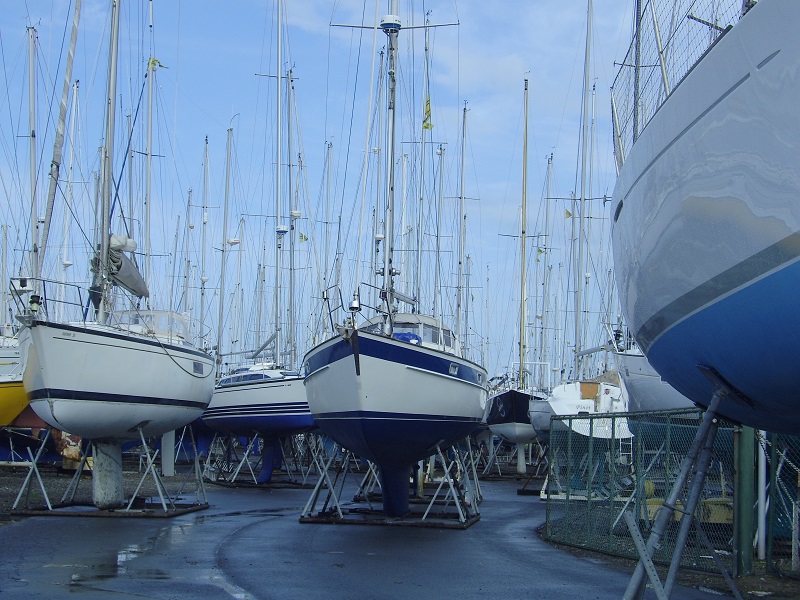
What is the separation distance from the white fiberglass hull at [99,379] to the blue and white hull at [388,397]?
272 cm

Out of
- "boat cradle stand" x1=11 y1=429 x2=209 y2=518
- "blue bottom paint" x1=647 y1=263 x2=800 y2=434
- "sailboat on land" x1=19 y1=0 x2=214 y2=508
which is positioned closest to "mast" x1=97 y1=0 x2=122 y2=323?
"sailboat on land" x1=19 y1=0 x2=214 y2=508

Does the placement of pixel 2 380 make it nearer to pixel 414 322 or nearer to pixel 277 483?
pixel 277 483

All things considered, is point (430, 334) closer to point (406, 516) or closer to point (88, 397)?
point (406, 516)

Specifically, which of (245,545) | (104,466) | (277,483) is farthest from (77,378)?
(277,483)

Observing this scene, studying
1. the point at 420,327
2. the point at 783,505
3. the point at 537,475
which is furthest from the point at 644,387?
the point at 537,475

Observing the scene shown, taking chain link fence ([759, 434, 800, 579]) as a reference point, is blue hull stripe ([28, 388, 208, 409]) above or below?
above

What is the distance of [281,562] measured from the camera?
1131cm

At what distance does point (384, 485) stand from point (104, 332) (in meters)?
5.47

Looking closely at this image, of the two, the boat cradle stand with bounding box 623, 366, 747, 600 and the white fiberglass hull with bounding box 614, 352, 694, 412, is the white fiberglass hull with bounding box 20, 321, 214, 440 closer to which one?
the white fiberglass hull with bounding box 614, 352, 694, 412

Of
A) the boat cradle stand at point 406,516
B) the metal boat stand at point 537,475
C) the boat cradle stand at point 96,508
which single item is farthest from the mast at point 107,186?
the metal boat stand at point 537,475

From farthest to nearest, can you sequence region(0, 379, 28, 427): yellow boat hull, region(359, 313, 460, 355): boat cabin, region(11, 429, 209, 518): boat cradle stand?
region(0, 379, 28, 427): yellow boat hull, region(359, 313, 460, 355): boat cabin, region(11, 429, 209, 518): boat cradle stand

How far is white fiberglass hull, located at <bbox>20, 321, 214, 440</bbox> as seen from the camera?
14781 millimetres

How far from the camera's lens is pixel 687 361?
15.6 feet

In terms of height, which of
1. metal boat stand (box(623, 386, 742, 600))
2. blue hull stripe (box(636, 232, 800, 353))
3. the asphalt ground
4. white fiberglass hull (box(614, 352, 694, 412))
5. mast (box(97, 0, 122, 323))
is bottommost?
the asphalt ground
